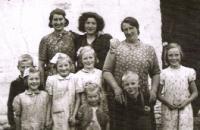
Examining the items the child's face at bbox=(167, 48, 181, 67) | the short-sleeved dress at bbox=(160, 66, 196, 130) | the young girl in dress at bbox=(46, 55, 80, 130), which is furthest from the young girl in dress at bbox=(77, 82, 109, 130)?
the child's face at bbox=(167, 48, 181, 67)

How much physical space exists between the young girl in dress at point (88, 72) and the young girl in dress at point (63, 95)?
75 mm

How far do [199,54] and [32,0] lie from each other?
98.2 inches

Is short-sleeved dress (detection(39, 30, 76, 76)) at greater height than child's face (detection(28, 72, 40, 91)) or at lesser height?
greater

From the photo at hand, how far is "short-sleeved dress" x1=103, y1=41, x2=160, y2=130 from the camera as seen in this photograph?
602cm

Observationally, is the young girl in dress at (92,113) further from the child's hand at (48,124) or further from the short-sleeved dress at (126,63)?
the child's hand at (48,124)

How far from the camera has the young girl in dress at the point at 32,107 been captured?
6098 millimetres

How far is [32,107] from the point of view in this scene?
20.1ft

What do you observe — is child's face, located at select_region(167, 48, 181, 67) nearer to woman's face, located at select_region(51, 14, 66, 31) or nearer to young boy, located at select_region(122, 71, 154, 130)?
young boy, located at select_region(122, 71, 154, 130)

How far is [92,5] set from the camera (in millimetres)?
7969

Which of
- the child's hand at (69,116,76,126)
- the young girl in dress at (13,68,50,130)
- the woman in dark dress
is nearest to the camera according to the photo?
the child's hand at (69,116,76,126)

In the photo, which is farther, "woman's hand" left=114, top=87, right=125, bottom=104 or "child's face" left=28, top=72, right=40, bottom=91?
"child's face" left=28, top=72, right=40, bottom=91

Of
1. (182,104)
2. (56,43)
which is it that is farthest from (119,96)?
(56,43)

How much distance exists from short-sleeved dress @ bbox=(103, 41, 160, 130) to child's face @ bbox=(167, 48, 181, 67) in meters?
0.25

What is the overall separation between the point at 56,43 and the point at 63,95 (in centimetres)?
66
